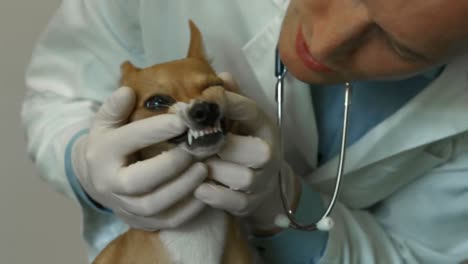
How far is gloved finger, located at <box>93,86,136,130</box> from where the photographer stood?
0.47m

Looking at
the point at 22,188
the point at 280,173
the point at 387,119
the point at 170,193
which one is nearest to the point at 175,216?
the point at 170,193

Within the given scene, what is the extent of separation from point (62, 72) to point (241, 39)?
0.78 ft

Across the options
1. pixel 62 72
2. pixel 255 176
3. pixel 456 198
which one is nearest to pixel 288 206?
pixel 255 176

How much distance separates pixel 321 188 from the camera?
0.69m

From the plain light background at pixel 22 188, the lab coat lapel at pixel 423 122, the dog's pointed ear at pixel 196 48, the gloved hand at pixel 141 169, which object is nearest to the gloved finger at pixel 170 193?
the gloved hand at pixel 141 169

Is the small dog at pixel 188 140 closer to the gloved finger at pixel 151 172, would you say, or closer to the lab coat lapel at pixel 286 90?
the gloved finger at pixel 151 172

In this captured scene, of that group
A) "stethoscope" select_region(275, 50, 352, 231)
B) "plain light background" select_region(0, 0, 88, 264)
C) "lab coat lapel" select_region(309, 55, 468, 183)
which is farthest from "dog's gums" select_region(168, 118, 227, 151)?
"plain light background" select_region(0, 0, 88, 264)

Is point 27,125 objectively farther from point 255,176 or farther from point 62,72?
point 255,176

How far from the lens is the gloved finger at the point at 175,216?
0.49m

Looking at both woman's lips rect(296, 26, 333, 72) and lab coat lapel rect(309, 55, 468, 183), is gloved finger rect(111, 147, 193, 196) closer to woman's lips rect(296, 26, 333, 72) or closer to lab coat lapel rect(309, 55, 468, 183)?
woman's lips rect(296, 26, 333, 72)

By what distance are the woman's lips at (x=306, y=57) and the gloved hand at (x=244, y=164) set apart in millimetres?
56

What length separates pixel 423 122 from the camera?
2.03ft

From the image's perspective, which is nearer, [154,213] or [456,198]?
[154,213]

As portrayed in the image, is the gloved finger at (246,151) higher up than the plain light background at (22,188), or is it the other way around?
the gloved finger at (246,151)
